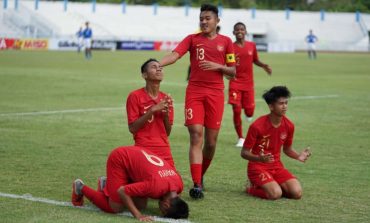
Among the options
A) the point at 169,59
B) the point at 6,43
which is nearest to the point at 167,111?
the point at 169,59

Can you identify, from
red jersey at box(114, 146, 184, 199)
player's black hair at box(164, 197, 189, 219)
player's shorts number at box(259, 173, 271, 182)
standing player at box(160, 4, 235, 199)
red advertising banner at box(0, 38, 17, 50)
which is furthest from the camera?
red advertising banner at box(0, 38, 17, 50)

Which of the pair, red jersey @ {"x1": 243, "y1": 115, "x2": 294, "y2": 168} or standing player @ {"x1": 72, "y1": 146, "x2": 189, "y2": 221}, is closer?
standing player @ {"x1": 72, "y1": 146, "x2": 189, "y2": 221}

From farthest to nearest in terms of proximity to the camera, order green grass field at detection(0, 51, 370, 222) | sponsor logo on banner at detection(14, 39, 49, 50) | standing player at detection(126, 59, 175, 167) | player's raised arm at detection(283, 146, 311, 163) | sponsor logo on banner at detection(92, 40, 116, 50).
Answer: sponsor logo on banner at detection(92, 40, 116, 50) < sponsor logo on banner at detection(14, 39, 49, 50) < player's raised arm at detection(283, 146, 311, 163) < standing player at detection(126, 59, 175, 167) < green grass field at detection(0, 51, 370, 222)

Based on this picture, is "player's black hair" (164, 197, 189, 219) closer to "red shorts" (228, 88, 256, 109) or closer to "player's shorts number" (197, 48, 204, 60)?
"player's shorts number" (197, 48, 204, 60)

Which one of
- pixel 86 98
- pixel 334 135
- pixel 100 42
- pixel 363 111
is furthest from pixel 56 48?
pixel 334 135

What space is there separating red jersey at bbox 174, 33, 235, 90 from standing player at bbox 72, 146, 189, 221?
5.96 feet

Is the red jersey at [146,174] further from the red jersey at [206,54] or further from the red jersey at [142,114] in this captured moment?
the red jersey at [206,54]

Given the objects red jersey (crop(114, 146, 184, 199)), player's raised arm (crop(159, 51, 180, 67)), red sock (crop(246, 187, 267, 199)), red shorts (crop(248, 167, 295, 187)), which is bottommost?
red sock (crop(246, 187, 267, 199))

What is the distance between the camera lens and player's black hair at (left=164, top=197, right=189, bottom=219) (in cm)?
819

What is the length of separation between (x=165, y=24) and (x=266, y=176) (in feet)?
256

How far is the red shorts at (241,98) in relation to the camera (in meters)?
15.3

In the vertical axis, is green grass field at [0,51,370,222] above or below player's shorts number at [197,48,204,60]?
below

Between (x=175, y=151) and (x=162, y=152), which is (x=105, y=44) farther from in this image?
(x=162, y=152)

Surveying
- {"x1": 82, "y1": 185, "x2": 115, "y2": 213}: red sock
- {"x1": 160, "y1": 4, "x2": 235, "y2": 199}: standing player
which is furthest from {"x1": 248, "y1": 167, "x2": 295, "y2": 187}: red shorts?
{"x1": 82, "y1": 185, "x2": 115, "y2": 213}: red sock
